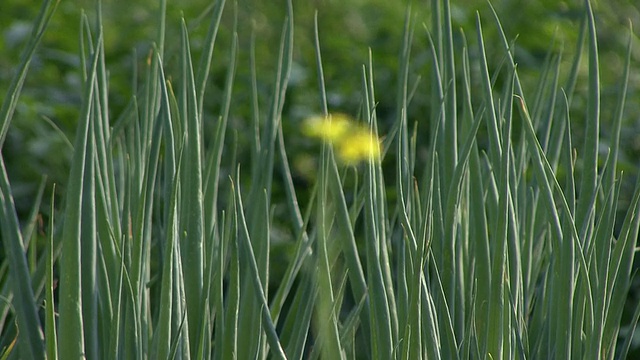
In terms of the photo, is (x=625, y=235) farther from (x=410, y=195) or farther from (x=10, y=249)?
(x=10, y=249)

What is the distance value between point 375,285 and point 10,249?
34 centimetres

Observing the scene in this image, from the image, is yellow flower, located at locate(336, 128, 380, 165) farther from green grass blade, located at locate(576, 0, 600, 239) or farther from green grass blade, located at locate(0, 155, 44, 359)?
green grass blade, located at locate(0, 155, 44, 359)

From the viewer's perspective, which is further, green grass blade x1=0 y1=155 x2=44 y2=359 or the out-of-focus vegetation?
the out-of-focus vegetation

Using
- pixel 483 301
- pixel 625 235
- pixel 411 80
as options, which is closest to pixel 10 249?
pixel 483 301

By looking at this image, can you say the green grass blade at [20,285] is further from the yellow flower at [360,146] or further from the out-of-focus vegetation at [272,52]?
the out-of-focus vegetation at [272,52]

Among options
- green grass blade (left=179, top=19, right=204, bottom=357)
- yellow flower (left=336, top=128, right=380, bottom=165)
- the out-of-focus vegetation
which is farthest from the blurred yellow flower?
the out-of-focus vegetation

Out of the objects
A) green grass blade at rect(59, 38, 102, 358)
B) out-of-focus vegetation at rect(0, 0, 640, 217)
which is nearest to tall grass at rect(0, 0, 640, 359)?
green grass blade at rect(59, 38, 102, 358)

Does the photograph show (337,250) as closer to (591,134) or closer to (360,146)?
(360,146)

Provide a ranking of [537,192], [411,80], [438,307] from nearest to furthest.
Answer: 1. [438,307]
2. [537,192]
3. [411,80]

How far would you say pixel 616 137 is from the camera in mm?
832

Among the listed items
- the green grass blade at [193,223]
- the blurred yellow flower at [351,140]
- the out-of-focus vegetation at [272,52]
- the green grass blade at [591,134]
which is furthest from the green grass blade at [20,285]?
the out-of-focus vegetation at [272,52]

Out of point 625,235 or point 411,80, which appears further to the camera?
point 411,80

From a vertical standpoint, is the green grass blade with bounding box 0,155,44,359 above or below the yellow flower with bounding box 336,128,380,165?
below

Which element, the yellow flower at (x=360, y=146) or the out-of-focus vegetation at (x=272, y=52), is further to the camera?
the out-of-focus vegetation at (x=272, y=52)
